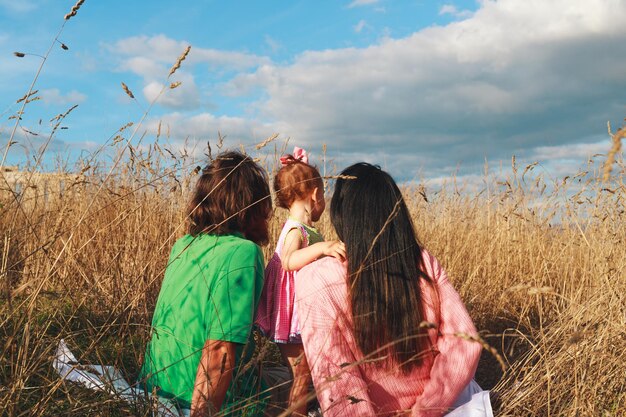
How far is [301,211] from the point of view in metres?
3.23

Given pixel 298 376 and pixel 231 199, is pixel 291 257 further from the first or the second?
pixel 298 376

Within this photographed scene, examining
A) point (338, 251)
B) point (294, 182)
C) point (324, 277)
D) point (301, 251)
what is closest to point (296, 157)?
point (294, 182)

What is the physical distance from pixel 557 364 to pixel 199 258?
1349 mm

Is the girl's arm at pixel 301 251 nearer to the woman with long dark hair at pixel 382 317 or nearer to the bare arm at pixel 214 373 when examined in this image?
the woman with long dark hair at pixel 382 317

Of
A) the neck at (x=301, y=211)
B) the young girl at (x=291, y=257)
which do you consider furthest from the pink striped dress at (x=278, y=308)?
the neck at (x=301, y=211)

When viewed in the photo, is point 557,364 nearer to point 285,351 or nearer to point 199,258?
point 285,351

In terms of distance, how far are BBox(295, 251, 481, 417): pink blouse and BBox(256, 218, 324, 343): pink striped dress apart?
60 cm

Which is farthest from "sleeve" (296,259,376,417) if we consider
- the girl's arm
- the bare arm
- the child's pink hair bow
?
the child's pink hair bow

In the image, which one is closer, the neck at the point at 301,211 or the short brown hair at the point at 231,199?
the short brown hair at the point at 231,199

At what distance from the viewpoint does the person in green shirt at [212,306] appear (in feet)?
6.09

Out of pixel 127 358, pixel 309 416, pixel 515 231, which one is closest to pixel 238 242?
pixel 309 416

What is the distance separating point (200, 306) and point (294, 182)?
139 centimetres

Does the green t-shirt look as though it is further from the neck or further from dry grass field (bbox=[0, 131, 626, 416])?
the neck

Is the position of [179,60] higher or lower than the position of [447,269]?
higher
